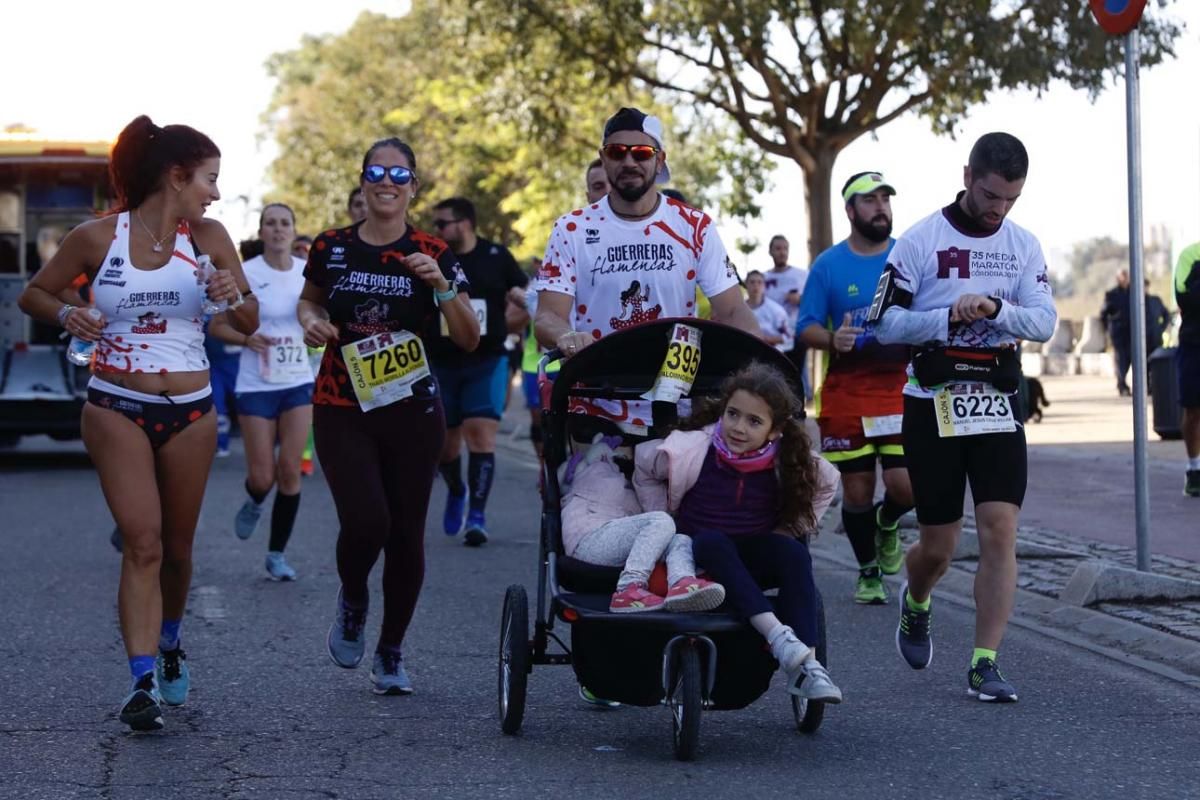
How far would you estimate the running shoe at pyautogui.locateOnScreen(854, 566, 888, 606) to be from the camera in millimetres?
10172

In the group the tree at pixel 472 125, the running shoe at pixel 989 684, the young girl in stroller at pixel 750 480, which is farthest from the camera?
the tree at pixel 472 125

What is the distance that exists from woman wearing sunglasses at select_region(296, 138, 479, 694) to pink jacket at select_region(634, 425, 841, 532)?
3.37 ft

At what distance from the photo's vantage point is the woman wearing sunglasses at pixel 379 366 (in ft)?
23.9

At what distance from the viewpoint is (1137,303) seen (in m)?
9.25

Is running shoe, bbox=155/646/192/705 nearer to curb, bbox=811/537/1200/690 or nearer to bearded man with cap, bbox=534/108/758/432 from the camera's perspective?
bearded man with cap, bbox=534/108/758/432

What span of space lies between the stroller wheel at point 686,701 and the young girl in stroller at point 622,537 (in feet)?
0.52

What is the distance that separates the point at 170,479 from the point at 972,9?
18690 mm

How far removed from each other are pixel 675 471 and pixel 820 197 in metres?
21.2

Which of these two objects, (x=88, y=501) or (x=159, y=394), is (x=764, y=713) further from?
(x=88, y=501)

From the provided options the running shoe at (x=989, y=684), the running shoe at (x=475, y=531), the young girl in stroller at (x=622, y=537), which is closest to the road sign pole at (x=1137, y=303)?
the running shoe at (x=989, y=684)

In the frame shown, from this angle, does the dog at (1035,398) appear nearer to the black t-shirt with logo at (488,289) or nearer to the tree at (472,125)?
the tree at (472,125)

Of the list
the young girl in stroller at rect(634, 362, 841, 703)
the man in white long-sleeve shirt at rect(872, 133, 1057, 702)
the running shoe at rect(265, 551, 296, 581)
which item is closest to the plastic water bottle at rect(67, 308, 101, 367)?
the young girl in stroller at rect(634, 362, 841, 703)

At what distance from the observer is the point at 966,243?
7355 mm

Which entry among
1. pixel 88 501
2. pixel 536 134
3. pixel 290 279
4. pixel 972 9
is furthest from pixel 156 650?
pixel 536 134
